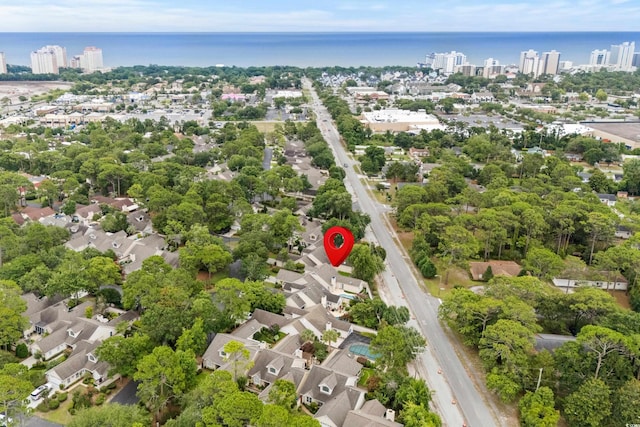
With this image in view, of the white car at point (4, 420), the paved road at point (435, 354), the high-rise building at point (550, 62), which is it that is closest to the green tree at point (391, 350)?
the paved road at point (435, 354)

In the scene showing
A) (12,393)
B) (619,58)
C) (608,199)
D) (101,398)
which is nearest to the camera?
(12,393)

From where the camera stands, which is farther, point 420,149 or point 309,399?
point 420,149

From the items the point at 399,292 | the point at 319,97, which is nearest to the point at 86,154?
the point at 399,292

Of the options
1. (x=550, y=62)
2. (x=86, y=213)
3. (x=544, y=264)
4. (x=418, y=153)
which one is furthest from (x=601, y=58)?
(x=86, y=213)

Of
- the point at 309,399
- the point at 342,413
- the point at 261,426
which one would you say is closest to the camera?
the point at 261,426

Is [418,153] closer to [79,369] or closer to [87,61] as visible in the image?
[79,369]

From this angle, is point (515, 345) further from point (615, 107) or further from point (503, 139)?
point (615, 107)

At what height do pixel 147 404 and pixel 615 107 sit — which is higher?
pixel 615 107
